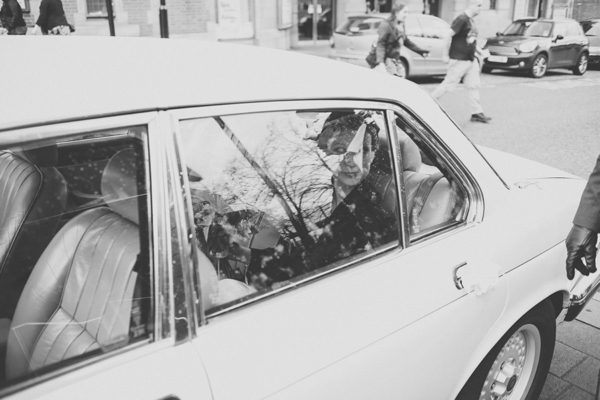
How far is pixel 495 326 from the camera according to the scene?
2.21 metres

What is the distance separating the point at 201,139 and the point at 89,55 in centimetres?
38

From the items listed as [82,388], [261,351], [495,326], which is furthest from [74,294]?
[495,326]

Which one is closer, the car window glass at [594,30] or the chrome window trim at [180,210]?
the chrome window trim at [180,210]

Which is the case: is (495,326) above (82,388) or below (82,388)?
below

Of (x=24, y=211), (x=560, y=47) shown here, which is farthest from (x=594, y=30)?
(x=24, y=211)

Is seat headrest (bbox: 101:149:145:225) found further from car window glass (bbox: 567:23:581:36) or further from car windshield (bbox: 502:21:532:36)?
car window glass (bbox: 567:23:581:36)

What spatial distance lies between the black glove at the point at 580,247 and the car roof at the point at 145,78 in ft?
3.61

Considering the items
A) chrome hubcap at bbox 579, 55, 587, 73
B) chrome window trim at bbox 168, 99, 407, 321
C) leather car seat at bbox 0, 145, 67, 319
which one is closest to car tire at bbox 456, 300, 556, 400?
chrome window trim at bbox 168, 99, 407, 321

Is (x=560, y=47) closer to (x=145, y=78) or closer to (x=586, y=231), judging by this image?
(x=586, y=231)

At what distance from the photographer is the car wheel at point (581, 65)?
16984 millimetres

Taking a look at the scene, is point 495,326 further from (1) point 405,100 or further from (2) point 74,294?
(2) point 74,294

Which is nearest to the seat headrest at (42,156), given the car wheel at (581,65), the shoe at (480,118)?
the shoe at (480,118)

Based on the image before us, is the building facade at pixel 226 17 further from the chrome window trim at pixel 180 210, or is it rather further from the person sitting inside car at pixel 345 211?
the chrome window trim at pixel 180 210

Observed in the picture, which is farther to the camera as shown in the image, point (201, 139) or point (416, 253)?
point (416, 253)
